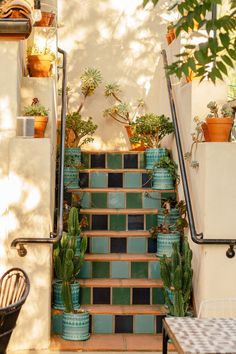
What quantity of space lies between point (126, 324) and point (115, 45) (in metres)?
4.48

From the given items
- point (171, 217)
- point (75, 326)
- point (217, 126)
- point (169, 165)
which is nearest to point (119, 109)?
point (169, 165)

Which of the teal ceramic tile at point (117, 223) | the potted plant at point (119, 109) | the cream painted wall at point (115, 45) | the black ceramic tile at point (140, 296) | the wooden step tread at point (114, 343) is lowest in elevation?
the wooden step tread at point (114, 343)

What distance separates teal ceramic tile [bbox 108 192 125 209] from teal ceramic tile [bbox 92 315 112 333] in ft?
5.22

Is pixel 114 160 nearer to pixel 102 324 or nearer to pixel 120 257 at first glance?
pixel 120 257

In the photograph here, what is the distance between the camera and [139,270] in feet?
21.6

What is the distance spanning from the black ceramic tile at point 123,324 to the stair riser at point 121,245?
0.94m

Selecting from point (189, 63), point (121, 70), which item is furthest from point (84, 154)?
point (189, 63)

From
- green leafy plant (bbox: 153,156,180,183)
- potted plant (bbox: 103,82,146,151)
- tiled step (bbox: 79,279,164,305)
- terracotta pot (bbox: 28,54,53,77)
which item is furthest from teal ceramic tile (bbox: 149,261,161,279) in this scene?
potted plant (bbox: 103,82,146,151)

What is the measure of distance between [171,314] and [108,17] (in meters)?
4.83

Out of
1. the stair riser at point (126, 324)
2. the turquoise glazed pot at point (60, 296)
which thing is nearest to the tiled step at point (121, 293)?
the turquoise glazed pot at point (60, 296)

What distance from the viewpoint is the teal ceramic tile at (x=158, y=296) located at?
635cm

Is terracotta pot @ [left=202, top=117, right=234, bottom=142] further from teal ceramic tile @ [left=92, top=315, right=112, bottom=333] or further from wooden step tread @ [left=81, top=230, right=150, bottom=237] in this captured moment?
teal ceramic tile @ [left=92, top=315, right=112, bottom=333]

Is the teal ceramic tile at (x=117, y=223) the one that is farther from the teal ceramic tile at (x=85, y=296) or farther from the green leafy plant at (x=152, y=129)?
the green leafy plant at (x=152, y=129)

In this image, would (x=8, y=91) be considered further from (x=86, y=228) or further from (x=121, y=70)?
(x=121, y=70)
